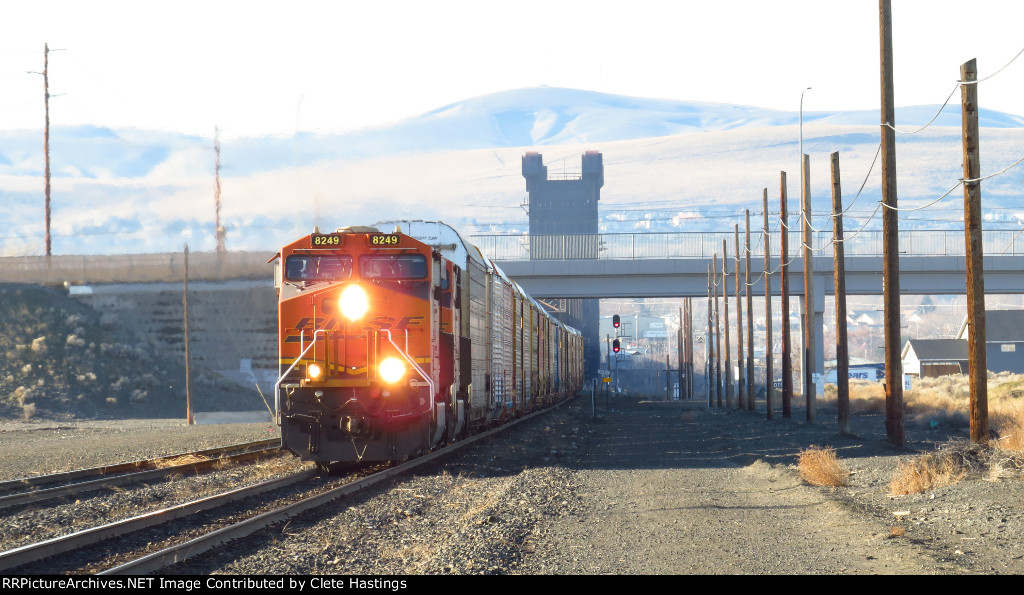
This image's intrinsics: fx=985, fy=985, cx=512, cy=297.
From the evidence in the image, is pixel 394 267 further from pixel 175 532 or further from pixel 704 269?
pixel 704 269

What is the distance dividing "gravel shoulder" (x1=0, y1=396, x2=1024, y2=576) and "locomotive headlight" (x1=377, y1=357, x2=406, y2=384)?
1701mm

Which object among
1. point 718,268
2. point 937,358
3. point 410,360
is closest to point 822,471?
point 410,360

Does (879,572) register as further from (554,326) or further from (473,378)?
(554,326)

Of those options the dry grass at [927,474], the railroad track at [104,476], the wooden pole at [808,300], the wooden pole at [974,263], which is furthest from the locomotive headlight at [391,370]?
the wooden pole at [808,300]

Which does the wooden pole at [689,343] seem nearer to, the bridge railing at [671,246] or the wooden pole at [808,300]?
the bridge railing at [671,246]

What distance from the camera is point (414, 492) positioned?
1476cm

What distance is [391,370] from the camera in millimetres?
16781

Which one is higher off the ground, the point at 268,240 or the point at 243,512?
the point at 268,240

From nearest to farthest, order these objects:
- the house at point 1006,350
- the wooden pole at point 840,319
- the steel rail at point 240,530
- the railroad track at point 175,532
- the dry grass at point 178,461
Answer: the steel rail at point 240,530 → the railroad track at point 175,532 → the dry grass at point 178,461 → the wooden pole at point 840,319 → the house at point 1006,350

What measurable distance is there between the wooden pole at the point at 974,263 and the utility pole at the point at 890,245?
9.79 feet

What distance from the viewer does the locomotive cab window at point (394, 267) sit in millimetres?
17156

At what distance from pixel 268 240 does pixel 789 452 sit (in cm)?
6466

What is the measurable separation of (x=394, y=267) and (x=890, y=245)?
11.0m
